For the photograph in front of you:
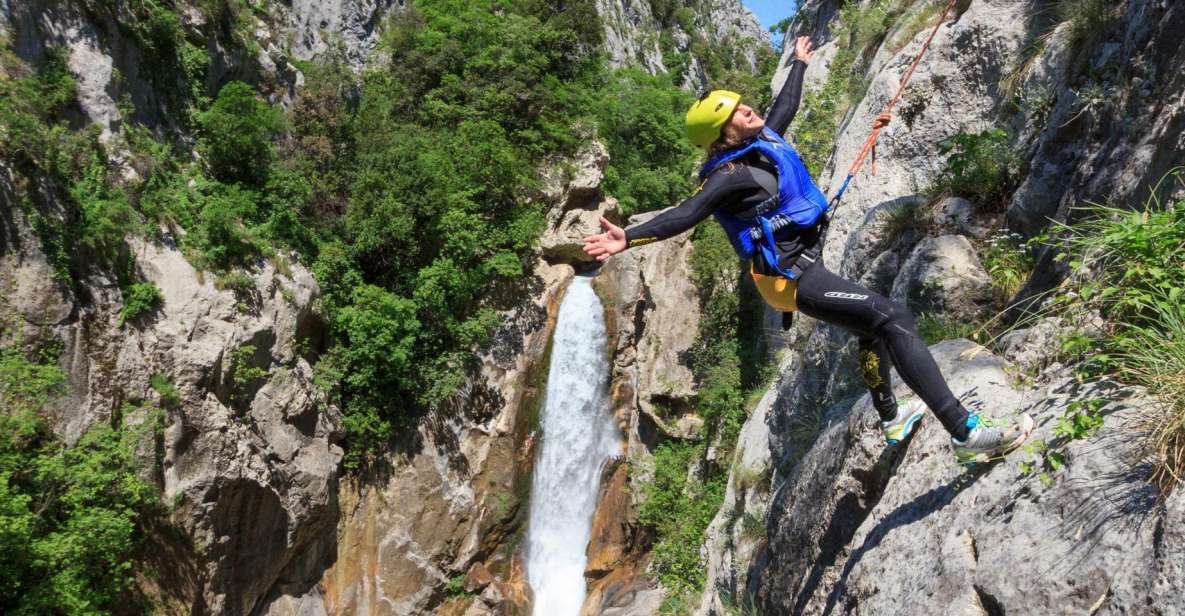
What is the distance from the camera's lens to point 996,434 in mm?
3152

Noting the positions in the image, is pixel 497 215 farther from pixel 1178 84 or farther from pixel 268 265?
pixel 1178 84

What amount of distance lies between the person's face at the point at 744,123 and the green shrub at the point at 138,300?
10153mm

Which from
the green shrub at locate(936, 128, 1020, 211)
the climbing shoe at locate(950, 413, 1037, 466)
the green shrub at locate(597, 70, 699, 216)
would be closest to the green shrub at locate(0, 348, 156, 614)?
the climbing shoe at locate(950, 413, 1037, 466)

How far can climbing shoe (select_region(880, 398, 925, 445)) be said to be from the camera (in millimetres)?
3887

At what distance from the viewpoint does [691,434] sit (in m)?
15.3

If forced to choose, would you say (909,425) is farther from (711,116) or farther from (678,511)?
(678,511)

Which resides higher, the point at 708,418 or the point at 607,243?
the point at 708,418

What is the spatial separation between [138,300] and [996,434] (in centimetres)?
1134

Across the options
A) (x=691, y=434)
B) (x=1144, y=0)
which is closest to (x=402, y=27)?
(x=691, y=434)

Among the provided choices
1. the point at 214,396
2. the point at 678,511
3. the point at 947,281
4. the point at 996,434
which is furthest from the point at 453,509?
the point at 996,434

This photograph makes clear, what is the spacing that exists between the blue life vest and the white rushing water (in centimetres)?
1207

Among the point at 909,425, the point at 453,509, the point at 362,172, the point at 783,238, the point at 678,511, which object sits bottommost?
the point at 909,425

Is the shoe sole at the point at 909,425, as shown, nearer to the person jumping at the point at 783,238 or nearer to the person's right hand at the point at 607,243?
the person jumping at the point at 783,238

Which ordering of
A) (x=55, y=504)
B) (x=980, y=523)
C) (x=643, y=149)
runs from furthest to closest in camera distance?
(x=643, y=149), (x=55, y=504), (x=980, y=523)
